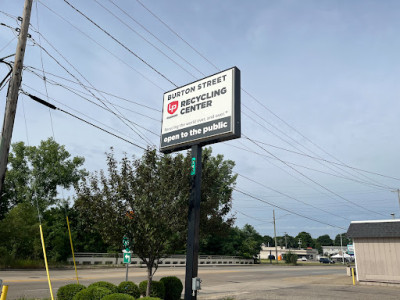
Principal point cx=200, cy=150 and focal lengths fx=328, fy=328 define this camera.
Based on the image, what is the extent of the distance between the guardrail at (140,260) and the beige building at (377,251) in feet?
61.2

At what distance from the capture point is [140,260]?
41.8 metres

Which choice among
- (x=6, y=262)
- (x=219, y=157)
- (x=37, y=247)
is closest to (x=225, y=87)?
(x=6, y=262)

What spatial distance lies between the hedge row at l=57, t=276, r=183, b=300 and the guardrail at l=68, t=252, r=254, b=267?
15.5 metres

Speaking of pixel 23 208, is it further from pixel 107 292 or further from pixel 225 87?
pixel 225 87

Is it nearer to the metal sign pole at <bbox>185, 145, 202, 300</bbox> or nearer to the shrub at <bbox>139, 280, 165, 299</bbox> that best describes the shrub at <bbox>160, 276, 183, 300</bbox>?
the shrub at <bbox>139, 280, 165, 299</bbox>

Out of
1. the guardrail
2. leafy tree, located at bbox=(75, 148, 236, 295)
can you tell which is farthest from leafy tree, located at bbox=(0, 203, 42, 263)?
leafy tree, located at bbox=(75, 148, 236, 295)

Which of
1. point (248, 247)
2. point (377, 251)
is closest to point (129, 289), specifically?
point (377, 251)

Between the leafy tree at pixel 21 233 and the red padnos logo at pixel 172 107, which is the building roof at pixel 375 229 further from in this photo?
the leafy tree at pixel 21 233

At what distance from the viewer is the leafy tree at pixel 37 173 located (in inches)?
1704

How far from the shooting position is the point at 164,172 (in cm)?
1252

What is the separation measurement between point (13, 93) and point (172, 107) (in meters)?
Answer: 5.30

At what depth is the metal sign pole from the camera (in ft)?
31.4

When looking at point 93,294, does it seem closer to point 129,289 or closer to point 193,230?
point 129,289

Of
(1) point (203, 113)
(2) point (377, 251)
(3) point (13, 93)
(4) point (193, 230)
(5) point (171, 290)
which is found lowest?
(5) point (171, 290)
